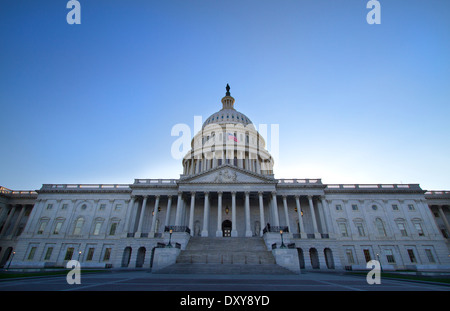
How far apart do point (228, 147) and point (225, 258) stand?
33.4 meters

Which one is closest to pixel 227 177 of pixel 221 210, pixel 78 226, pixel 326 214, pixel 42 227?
pixel 221 210

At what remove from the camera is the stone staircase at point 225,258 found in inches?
806

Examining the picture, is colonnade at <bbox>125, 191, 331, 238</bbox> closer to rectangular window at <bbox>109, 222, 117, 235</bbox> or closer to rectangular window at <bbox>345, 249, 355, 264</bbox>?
rectangular window at <bbox>109, 222, 117, 235</bbox>

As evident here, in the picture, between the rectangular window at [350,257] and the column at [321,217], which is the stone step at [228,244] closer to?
the column at [321,217]

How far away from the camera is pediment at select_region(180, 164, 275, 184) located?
128ft

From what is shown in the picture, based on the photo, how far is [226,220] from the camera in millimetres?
43125

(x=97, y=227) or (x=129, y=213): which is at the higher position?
(x=129, y=213)

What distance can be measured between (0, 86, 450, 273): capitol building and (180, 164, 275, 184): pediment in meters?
0.18

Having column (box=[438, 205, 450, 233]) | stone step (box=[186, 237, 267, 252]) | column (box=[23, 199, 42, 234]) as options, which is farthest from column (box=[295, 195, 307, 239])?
column (box=[23, 199, 42, 234])

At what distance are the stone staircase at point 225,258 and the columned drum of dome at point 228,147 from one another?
21889 mm

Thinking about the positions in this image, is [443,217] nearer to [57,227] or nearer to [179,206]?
[179,206]
